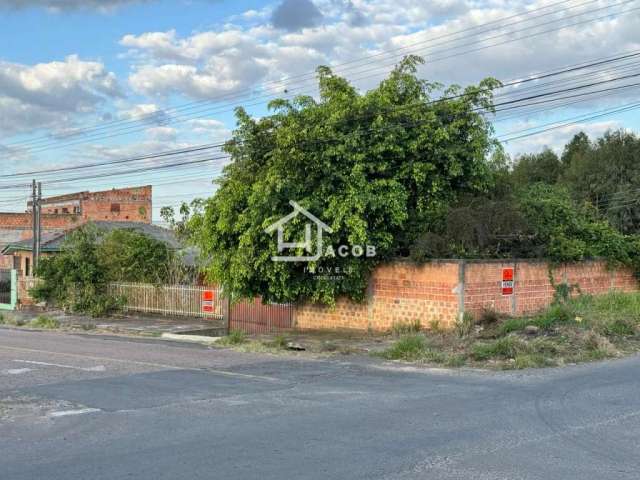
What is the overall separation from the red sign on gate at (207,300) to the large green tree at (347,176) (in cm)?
357

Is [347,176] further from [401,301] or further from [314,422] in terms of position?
[314,422]

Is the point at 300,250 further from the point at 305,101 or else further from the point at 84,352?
the point at 84,352

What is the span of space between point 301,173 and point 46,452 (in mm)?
13976

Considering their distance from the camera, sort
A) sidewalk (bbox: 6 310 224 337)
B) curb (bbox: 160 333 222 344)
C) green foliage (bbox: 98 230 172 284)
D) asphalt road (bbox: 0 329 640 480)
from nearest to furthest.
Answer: asphalt road (bbox: 0 329 640 480) → curb (bbox: 160 333 222 344) → sidewalk (bbox: 6 310 224 337) → green foliage (bbox: 98 230 172 284)

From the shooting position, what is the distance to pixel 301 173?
68.1 ft

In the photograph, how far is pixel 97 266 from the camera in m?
29.8

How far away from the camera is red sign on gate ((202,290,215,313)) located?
25828 mm

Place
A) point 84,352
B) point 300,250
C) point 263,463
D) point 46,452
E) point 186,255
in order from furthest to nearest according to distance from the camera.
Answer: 1. point 186,255
2. point 300,250
3. point 84,352
4. point 46,452
5. point 263,463

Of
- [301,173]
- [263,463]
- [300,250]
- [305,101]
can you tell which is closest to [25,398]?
[263,463]

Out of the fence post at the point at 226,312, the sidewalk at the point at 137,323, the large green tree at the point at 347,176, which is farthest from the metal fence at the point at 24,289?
the large green tree at the point at 347,176

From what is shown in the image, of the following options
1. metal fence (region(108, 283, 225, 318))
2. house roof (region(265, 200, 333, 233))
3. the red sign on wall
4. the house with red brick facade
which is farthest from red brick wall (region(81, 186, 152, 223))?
the red sign on wall

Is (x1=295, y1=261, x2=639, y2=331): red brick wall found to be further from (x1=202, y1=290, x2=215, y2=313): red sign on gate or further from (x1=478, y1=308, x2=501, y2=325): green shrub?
(x1=202, y1=290, x2=215, y2=313): red sign on gate

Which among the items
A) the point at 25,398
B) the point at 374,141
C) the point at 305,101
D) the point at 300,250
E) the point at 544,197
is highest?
the point at 305,101

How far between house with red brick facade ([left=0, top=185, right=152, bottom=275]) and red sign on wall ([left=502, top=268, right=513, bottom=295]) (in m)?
39.1
